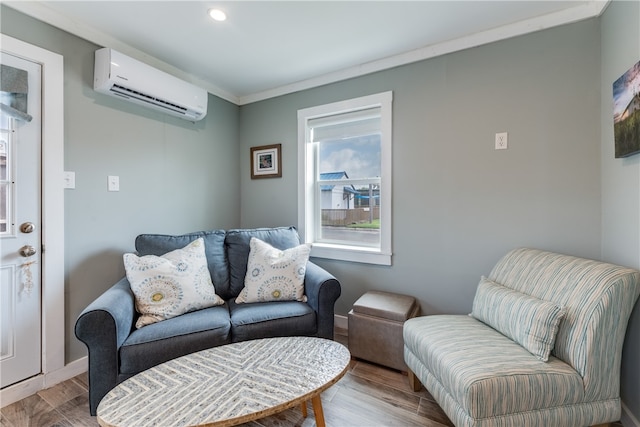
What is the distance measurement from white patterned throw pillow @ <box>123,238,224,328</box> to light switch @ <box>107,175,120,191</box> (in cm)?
62

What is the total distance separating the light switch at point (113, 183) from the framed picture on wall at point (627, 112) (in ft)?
10.3

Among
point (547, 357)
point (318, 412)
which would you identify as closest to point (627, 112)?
point (547, 357)

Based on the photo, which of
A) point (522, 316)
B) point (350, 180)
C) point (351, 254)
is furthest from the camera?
point (350, 180)

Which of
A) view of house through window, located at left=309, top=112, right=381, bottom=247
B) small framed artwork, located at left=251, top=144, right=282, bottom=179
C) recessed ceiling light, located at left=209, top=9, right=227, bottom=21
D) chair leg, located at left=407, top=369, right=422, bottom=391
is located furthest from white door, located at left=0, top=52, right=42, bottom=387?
chair leg, located at left=407, top=369, right=422, bottom=391

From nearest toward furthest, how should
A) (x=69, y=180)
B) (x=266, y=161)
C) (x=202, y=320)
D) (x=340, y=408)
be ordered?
(x=340, y=408) < (x=202, y=320) < (x=69, y=180) < (x=266, y=161)

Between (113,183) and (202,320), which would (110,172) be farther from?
(202,320)

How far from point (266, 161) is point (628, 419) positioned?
10.2 ft

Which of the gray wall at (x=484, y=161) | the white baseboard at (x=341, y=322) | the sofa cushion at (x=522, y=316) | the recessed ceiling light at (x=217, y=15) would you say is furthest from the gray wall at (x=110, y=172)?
the sofa cushion at (x=522, y=316)

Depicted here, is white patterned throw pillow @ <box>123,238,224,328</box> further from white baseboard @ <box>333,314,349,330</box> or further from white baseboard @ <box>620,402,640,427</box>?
white baseboard @ <box>620,402,640,427</box>

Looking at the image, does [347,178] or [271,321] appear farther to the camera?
[347,178]

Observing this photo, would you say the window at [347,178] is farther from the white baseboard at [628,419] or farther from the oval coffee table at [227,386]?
the white baseboard at [628,419]

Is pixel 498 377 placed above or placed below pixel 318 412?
above

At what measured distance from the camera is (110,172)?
207cm

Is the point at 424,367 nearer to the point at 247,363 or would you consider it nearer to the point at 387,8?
the point at 247,363
